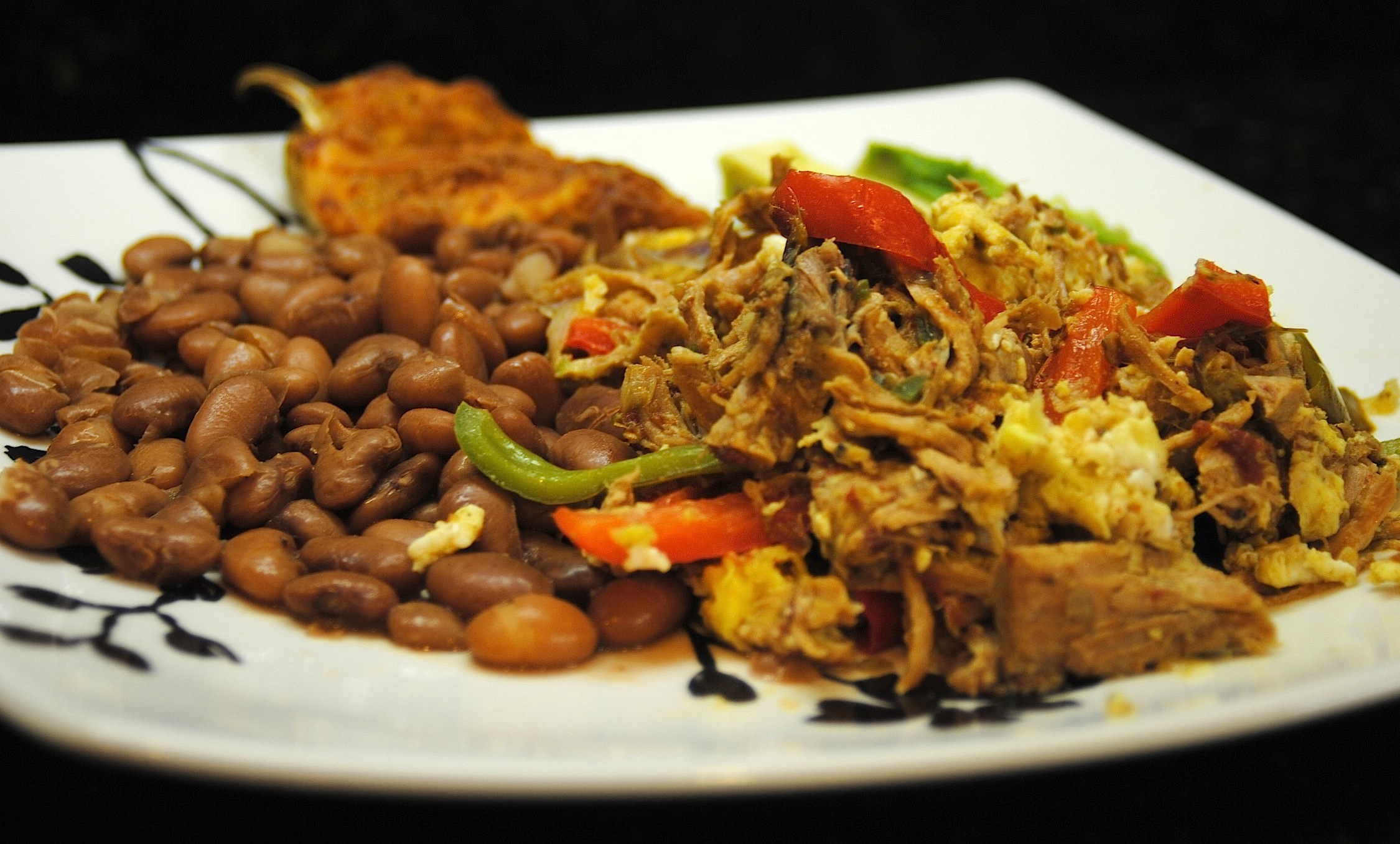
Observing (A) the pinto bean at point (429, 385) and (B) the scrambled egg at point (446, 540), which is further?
(A) the pinto bean at point (429, 385)

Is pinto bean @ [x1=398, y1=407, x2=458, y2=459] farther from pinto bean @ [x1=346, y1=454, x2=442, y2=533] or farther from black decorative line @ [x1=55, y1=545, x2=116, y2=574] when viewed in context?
black decorative line @ [x1=55, y1=545, x2=116, y2=574]

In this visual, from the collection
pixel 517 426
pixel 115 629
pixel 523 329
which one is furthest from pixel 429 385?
pixel 115 629

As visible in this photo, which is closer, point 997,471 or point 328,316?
point 997,471

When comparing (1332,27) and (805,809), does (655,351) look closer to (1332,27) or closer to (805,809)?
(805,809)

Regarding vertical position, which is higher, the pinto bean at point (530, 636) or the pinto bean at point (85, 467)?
the pinto bean at point (85, 467)

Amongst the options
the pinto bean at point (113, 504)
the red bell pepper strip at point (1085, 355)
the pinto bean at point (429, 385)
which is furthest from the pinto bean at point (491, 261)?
the red bell pepper strip at point (1085, 355)

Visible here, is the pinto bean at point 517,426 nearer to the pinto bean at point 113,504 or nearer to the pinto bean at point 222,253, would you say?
the pinto bean at point 113,504

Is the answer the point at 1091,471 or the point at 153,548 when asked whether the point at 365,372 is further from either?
the point at 1091,471
